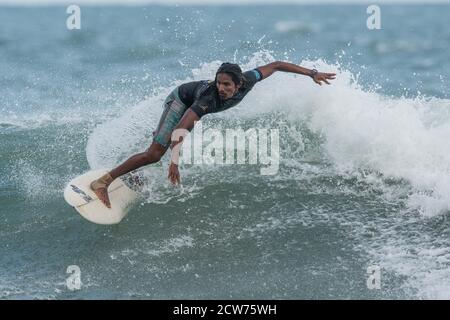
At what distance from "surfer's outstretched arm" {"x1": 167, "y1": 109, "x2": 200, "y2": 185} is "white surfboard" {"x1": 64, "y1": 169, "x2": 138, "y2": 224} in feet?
3.75

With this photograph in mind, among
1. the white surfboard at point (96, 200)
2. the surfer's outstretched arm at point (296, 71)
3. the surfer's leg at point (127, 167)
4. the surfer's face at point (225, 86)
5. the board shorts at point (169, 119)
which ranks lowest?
the white surfboard at point (96, 200)

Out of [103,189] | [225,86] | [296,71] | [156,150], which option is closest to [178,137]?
[156,150]

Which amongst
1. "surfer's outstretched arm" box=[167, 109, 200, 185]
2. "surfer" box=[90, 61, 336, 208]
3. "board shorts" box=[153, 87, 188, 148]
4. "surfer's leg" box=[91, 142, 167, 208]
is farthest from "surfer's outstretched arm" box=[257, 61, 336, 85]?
"surfer's leg" box=[91, 142, 167, 208]

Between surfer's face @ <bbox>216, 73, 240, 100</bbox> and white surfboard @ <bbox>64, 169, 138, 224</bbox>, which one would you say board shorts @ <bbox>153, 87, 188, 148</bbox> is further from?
white surfboard @ <bbox>64, 169, 138, 224</bbox>

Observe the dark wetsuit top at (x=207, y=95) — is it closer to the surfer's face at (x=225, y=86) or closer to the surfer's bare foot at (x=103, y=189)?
the surfer's face at (x=225, y=86)

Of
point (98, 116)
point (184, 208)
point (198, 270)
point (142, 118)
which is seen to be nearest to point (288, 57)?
point (98, 116)

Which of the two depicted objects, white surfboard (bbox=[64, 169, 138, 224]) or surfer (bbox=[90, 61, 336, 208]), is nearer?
surfer (bbox=[90, 61, 336, 208])

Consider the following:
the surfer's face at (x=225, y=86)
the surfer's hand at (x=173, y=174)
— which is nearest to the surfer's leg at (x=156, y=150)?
the surfer's face at (x=225, y=86)

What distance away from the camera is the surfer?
649cm

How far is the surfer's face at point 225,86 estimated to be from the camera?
649cm

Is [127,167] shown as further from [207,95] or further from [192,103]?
[207,95]

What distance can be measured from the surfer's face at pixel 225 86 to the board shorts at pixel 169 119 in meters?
0.54

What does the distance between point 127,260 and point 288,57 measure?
1276 cm

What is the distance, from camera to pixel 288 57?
60.5 feet
